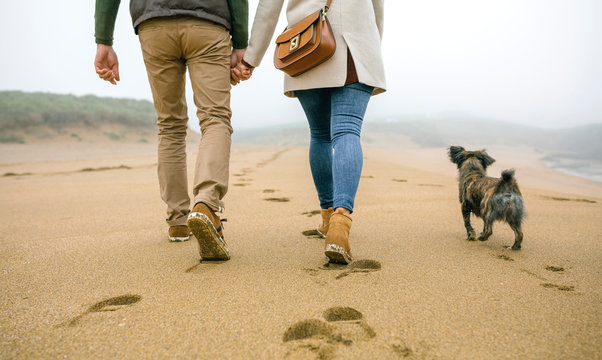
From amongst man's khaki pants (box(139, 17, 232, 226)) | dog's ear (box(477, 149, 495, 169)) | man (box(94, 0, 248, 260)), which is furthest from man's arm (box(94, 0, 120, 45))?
dog's ear (box(477, 149, 495, 169))

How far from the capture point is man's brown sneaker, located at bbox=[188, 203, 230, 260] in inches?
55.8

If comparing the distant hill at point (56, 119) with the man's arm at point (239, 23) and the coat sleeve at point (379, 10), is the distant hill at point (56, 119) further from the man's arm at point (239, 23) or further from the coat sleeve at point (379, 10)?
the coat sleeve at point (379, 10)

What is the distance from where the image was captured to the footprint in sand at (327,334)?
0.91 meters

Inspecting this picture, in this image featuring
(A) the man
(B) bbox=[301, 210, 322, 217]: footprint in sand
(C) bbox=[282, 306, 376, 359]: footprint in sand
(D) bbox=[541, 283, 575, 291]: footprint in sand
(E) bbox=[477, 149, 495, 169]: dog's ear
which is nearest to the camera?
(C) bbox=[282, 306, 376, 359]: footprint in sand

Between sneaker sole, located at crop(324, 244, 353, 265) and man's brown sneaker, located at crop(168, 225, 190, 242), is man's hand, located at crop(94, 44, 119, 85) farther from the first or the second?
sneaker sole, located at crop(324, 244, 353, 265)

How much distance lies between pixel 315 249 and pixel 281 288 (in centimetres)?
51

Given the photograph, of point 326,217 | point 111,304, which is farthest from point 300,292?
point 326,217

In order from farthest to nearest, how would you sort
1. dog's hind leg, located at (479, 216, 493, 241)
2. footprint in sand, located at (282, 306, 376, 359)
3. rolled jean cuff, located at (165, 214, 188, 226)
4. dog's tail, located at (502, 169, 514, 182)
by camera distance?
rolled jean cuff, located at (165, 214, 188, 226) → dog's hind leg, located at (479, 216, 493, 241) → dog's tail, located at (502, 169, 514, 182) → footprint in sand, located at (282, 306, 376, 359)

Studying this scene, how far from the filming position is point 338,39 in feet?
5.28

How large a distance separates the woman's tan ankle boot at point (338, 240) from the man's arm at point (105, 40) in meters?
1.36

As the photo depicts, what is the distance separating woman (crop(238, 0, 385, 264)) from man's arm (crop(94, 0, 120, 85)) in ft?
2.22

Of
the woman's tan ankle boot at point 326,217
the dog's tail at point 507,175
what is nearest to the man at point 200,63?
the woman's tan ankle boot at point 326,217

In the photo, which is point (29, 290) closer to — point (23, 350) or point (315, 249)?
point (23, 350)

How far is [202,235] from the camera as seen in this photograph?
1.47 metres
